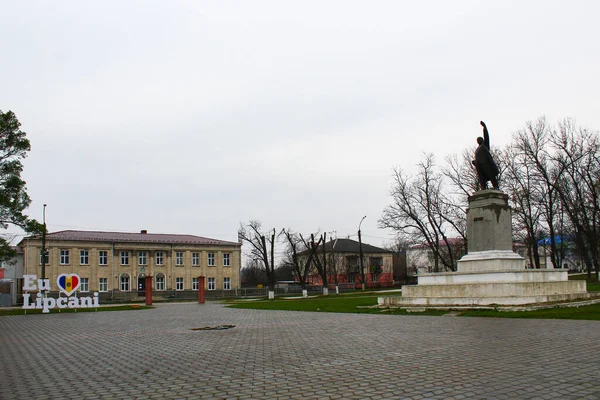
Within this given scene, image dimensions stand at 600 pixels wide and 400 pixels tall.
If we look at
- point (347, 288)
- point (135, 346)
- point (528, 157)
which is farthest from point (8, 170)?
point (347, 288)

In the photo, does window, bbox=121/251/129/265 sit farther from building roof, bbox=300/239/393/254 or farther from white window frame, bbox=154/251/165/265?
building roof, bbox=300/239/393/254

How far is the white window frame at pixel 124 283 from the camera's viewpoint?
204ft

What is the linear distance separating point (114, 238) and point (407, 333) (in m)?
56.6

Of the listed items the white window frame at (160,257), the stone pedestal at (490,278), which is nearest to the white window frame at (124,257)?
the white window frame at (160,257)

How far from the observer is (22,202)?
113 feet

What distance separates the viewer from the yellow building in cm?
5788

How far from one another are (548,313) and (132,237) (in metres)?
57.6

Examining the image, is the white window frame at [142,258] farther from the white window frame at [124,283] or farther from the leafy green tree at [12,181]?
the leafy green tree at [12,181]

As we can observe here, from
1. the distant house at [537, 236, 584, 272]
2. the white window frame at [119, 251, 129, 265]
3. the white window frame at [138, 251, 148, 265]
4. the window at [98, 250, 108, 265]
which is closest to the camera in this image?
the distant house at [537, 236, 584, 272]

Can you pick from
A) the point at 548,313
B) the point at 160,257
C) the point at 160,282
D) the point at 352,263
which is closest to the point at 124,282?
the point at 160,282

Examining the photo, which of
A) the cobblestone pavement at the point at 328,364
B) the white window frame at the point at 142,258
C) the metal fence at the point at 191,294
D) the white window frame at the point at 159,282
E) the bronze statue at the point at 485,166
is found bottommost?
the metal fence at the point at 191,294

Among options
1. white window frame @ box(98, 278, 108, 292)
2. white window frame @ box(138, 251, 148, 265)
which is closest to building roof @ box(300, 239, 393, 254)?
white window frame @ box(138, 251, 148, 265)

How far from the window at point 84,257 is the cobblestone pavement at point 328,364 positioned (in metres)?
49.3

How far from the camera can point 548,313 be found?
15523 mm
